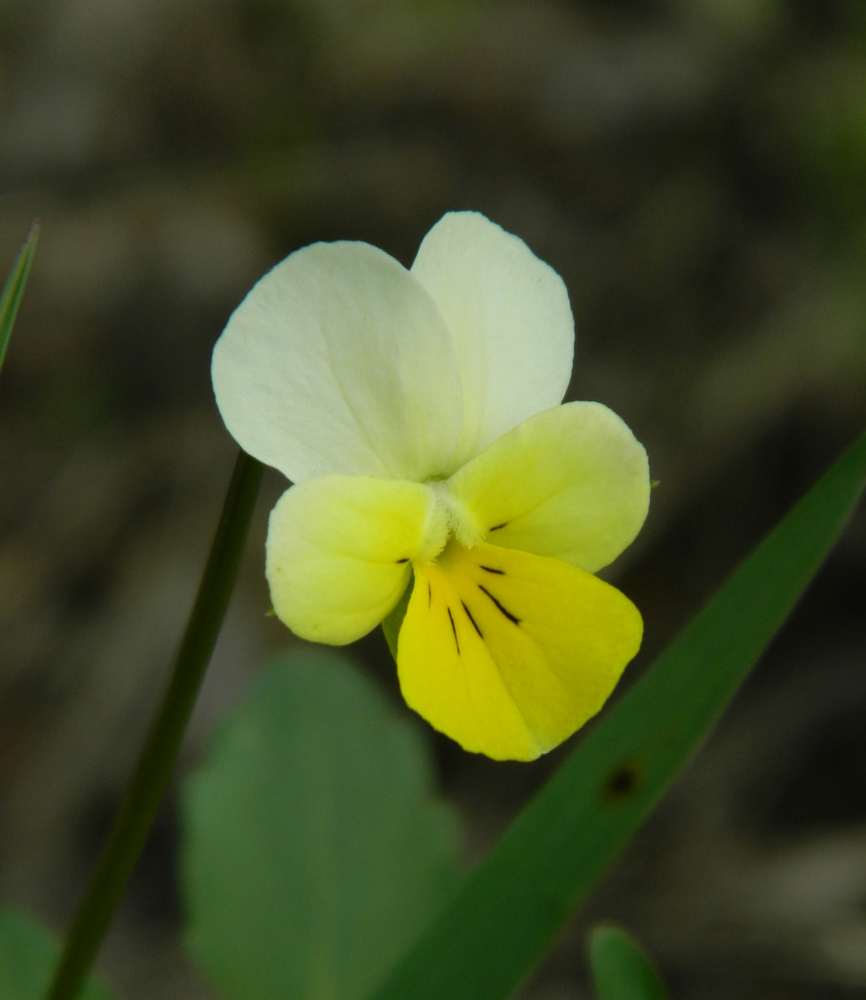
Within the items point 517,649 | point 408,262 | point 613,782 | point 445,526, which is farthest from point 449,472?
point 408,262

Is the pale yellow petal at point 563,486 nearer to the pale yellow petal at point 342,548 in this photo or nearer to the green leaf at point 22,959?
the pale yellow petal at point 342,548

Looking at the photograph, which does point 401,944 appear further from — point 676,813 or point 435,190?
point 435,190

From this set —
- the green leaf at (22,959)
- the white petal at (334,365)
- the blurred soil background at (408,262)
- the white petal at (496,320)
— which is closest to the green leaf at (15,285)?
the white petal at (334,365)

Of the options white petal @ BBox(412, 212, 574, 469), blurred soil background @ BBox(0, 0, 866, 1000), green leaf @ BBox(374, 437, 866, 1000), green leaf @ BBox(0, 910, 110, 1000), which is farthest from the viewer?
blurred soil background @ BBox(0, 0, 866, 1000)

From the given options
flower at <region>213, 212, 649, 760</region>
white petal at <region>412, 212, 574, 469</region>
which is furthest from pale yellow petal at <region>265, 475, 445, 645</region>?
white petal at <region>412, 212, 574, 469</region>

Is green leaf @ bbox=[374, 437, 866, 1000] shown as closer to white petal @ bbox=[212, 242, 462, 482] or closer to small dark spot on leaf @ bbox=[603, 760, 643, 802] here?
small dark spot on leaf @ bbox=[603, 760, 643, 802]

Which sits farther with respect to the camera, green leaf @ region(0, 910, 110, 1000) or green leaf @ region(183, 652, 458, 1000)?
green leaf @ region(183, 652, 458, 1000)
